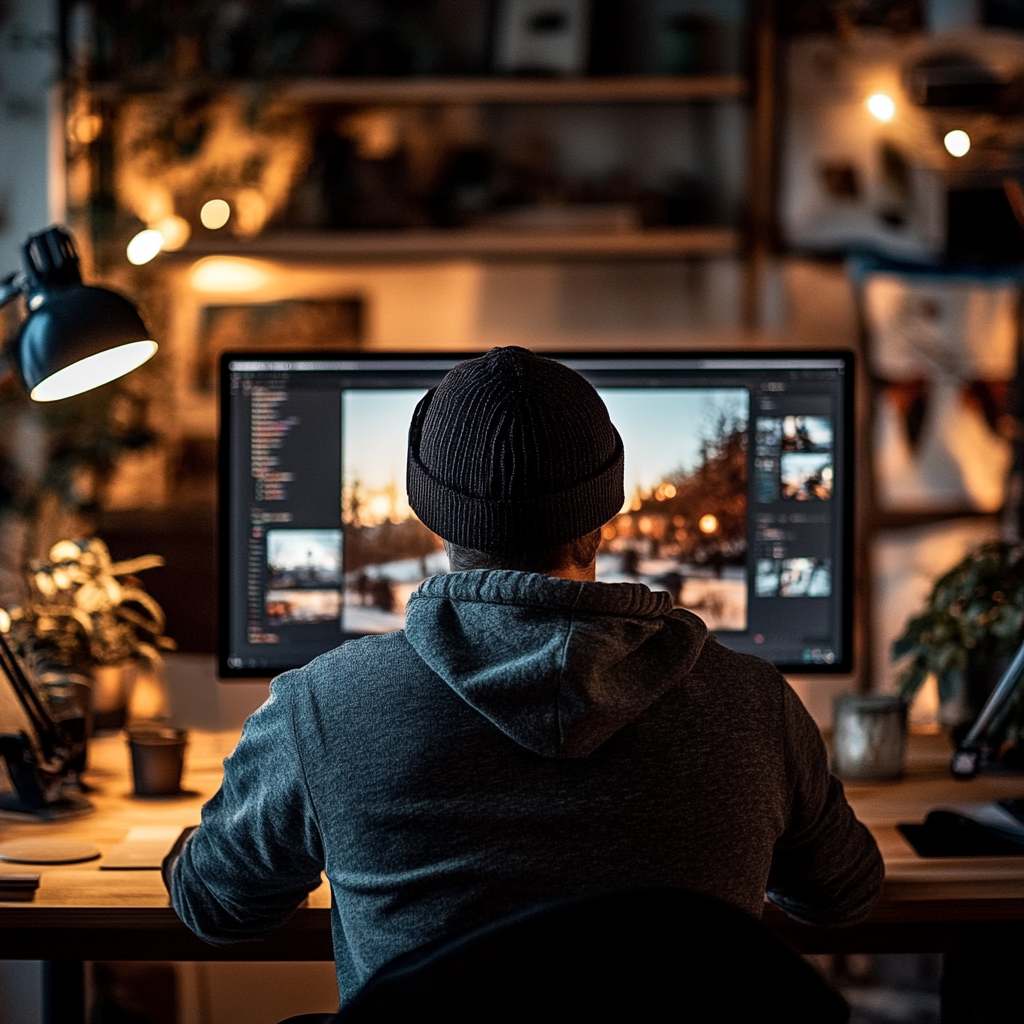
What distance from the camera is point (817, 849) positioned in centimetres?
103

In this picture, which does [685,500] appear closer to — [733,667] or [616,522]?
[616,522]

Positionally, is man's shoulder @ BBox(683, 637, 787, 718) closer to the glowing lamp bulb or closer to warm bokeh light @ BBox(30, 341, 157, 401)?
warm bokeh light @ BBox(30, 341, 157, 401)

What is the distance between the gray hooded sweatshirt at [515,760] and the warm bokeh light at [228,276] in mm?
2847

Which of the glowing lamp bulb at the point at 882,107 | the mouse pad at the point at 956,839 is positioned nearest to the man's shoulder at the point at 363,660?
the mouse pad at the point at 956,839

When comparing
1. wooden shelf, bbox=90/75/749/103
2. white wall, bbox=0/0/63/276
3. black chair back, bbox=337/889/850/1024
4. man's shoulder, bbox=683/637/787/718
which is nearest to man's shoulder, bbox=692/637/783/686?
man's shoulder, bbox=683/637/787/718

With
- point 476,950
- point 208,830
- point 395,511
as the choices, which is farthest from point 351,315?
point 476,950

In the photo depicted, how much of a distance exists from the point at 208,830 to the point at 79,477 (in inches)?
89.6

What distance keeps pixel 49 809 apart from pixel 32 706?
4.4 inches

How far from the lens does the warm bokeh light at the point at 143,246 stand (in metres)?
1.50

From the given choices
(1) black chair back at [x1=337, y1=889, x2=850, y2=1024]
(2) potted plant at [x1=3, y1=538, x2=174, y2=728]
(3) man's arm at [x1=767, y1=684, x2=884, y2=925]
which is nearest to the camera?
(1) black chair back at [x1=337, y1=889, x2=850, y2=1024]

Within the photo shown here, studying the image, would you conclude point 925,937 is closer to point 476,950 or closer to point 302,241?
point 476,950

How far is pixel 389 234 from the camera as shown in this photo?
3.34 meters

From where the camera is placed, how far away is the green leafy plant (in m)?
1.58

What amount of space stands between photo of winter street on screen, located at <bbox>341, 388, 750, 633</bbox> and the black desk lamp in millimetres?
277
